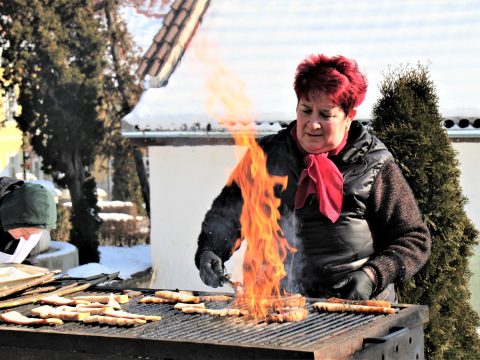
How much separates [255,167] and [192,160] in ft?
22.4

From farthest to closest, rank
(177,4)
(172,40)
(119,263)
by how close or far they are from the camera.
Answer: (119,263)
(177,4)
(172,40)

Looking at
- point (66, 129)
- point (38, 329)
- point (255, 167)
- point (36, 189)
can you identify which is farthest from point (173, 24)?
point (38, 329)

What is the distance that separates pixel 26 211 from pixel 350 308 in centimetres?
224

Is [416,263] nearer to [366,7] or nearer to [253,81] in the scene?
[253,81]

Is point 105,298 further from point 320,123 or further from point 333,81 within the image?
point 333,81

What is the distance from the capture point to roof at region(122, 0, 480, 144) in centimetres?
1043

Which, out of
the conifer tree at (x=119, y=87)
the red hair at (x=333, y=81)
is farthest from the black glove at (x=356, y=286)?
the conifer tree at (x=119, y=87)

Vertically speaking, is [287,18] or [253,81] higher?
[287,18]

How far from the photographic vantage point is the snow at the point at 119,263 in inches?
482

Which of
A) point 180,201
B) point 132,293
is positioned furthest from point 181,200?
point 132,293

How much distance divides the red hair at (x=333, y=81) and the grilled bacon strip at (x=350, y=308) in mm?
959

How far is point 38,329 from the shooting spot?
3547mm

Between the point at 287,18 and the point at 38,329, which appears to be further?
the point at 287,18

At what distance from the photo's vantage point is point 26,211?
5254 mm
